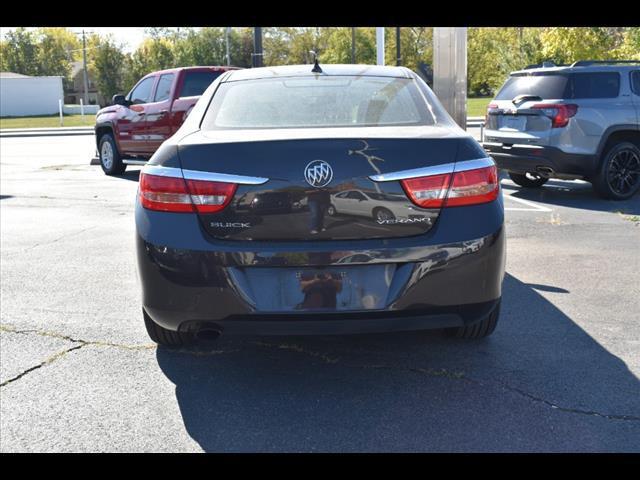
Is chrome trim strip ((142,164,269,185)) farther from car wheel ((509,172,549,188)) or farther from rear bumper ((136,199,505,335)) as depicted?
car wheel ((509,172,549,188))

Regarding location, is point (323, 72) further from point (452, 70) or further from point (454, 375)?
point (452, 70)

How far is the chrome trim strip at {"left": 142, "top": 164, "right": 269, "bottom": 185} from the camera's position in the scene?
3312mm

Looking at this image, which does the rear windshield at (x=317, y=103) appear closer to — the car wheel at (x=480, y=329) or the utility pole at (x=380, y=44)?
the car wheel at (x=480, y=329)

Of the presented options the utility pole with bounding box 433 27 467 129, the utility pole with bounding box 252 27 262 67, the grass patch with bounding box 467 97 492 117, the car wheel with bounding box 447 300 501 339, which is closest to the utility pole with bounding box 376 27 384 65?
the utility pole with bounding box 252 27 262 67

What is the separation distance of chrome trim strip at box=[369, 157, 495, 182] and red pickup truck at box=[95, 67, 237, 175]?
9.89 meters

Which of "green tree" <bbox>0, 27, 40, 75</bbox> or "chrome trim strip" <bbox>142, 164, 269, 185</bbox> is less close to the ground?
"green tree" <bbox>0, 27, 40, 75</bbox>

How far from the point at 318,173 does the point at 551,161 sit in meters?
7.36

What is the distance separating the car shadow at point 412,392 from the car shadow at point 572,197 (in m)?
5.38

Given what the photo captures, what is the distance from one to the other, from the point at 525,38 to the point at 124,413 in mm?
39451

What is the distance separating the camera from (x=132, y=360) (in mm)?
4199

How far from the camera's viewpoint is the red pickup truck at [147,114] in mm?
13266

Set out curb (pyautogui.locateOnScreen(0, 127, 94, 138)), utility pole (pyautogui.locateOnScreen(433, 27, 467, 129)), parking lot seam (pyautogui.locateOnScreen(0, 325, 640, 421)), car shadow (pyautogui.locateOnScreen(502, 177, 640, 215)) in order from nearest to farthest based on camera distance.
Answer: parking lot seam (pyautogui.locateOnScreen(0, 325, 640, 421)) < car shadow (pyautogui.locateOnScreen(502, 177, 640, 215)) < utility pole (pyautogui.locateOnScreen(433, 27, 467, 129)) < curb (pyautogui.locateOnScreen(0, 127, 94, 138))

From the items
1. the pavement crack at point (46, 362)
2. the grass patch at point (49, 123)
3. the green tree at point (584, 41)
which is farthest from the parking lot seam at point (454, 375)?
the grass patch at point (49, 123)

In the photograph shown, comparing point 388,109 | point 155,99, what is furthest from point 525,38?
point 388,109
